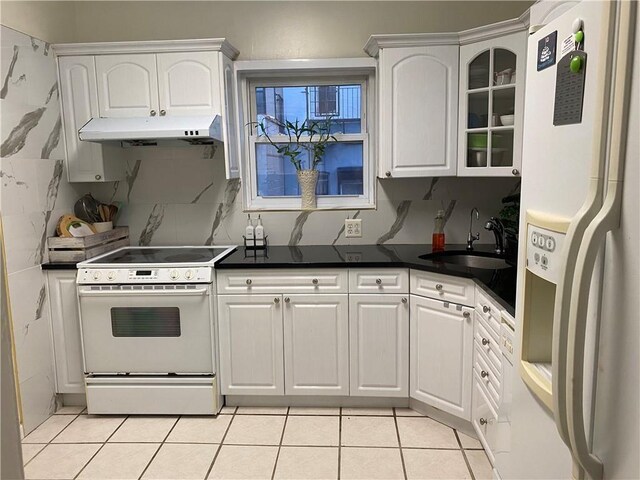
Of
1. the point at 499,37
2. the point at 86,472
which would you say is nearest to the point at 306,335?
the point at 86,472

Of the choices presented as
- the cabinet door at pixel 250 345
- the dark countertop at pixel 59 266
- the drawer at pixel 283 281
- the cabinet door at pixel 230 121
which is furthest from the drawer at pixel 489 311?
the dark countertop at pixel 59 266

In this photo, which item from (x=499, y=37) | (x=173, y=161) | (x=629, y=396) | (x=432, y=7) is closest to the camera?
(x=629, y=396)

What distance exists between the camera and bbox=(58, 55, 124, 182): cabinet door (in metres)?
2.87

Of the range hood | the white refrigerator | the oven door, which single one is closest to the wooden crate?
the oven door

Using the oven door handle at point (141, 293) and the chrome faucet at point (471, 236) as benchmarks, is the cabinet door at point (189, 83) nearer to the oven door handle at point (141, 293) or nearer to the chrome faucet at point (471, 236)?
the oven door handle at point (141, 293)

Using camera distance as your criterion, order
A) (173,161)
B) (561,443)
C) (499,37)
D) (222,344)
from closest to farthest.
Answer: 1. (561,443)
2. (499,37)
3. (222,344)
4. (173,161)

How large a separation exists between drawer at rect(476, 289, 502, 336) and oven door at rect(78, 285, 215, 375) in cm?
147

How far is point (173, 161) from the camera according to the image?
3.23m

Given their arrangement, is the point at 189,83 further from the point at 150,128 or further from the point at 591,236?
the point at 591,236

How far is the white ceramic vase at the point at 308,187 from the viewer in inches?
126

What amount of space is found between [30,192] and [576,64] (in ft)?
9.24

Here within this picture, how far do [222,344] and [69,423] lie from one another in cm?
100

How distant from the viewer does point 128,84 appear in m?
2.85

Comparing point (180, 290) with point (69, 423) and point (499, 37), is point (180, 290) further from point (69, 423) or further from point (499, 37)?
point (499, 37)
